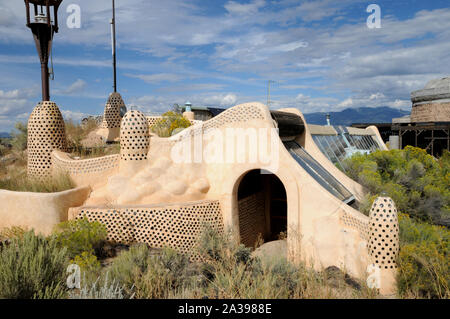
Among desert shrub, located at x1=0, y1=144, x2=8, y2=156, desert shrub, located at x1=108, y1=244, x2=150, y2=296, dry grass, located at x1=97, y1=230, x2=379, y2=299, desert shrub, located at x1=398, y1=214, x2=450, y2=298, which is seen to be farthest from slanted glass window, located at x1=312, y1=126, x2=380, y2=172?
desert shrub, located at x1=0, y1=144, x2=8, y2=156

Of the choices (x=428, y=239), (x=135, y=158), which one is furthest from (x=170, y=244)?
(x=428, y=239)

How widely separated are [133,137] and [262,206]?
557 centimetres

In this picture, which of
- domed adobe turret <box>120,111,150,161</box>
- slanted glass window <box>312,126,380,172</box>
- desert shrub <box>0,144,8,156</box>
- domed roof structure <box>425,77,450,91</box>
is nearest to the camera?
domed adobe turret <box>120,111,150,161</box>

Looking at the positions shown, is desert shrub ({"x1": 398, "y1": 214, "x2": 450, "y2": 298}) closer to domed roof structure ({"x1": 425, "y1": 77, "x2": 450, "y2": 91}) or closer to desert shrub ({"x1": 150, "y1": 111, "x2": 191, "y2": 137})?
desert shrub ({"x1": 150, "y1": 111, "x2": 191, "y2": 137})

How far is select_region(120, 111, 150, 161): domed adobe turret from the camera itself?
410 inches

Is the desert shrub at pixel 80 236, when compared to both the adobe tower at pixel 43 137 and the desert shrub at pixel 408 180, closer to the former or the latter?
the adobe tower at pixel 43 137

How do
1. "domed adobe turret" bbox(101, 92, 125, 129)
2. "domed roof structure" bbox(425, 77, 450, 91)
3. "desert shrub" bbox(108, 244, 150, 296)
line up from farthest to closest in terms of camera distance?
"domed roof structure" bbox(425, 77, 450, 91) < "domed adobe turret" bbox(101, 92, 125, 129) < "desert shrub" bbox(108, 244, 150, 296)

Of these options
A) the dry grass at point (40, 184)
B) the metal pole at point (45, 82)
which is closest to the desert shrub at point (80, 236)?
the dry grass at point (40, 184)

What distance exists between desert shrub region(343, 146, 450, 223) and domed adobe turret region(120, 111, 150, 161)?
7137 millimetres

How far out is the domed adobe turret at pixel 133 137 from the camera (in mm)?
10422

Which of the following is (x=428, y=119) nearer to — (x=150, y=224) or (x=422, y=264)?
(x=422, y=264)

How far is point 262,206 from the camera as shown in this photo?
42.6 ft

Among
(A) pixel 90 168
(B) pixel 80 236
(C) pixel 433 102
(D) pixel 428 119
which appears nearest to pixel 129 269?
(B) pixel 80 236

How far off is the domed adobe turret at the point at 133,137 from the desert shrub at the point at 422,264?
25.1 feet
